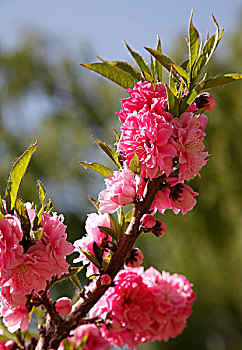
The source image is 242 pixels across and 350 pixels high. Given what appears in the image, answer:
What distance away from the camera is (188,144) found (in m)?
0.58

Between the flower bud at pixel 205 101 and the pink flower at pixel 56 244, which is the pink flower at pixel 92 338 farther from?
the flower bud at pixel 205 101

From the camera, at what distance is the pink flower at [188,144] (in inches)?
22.8

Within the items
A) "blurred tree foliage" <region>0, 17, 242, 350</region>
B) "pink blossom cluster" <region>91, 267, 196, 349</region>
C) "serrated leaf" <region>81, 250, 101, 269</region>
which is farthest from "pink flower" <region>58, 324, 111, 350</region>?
"blurred tree foliage" <region>0, 17, 242, 350</region>

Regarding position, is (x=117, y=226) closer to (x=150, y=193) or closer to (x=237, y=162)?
(x=150, y=193)

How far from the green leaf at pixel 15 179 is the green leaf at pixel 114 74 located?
180 millimetres

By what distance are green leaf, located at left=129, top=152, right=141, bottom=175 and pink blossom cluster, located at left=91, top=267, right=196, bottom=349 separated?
214 mm

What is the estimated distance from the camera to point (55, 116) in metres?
6.06

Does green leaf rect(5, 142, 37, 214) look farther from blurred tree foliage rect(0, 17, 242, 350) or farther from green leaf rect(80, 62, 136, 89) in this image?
blurred tree foliage rect(0, 17, 242, 350)

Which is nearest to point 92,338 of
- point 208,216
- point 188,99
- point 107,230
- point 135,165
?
point 107,230

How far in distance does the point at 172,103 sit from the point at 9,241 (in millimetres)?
290

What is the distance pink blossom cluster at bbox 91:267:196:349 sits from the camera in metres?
0.69

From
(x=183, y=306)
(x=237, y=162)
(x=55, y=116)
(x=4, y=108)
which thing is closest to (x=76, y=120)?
(x=55, y=116)

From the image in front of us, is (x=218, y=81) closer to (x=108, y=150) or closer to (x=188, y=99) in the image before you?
Answer: (x=188, y=99)

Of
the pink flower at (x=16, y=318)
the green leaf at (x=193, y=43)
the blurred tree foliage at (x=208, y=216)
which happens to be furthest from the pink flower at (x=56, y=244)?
the blurred tree foliage at (x=208, y=216)
